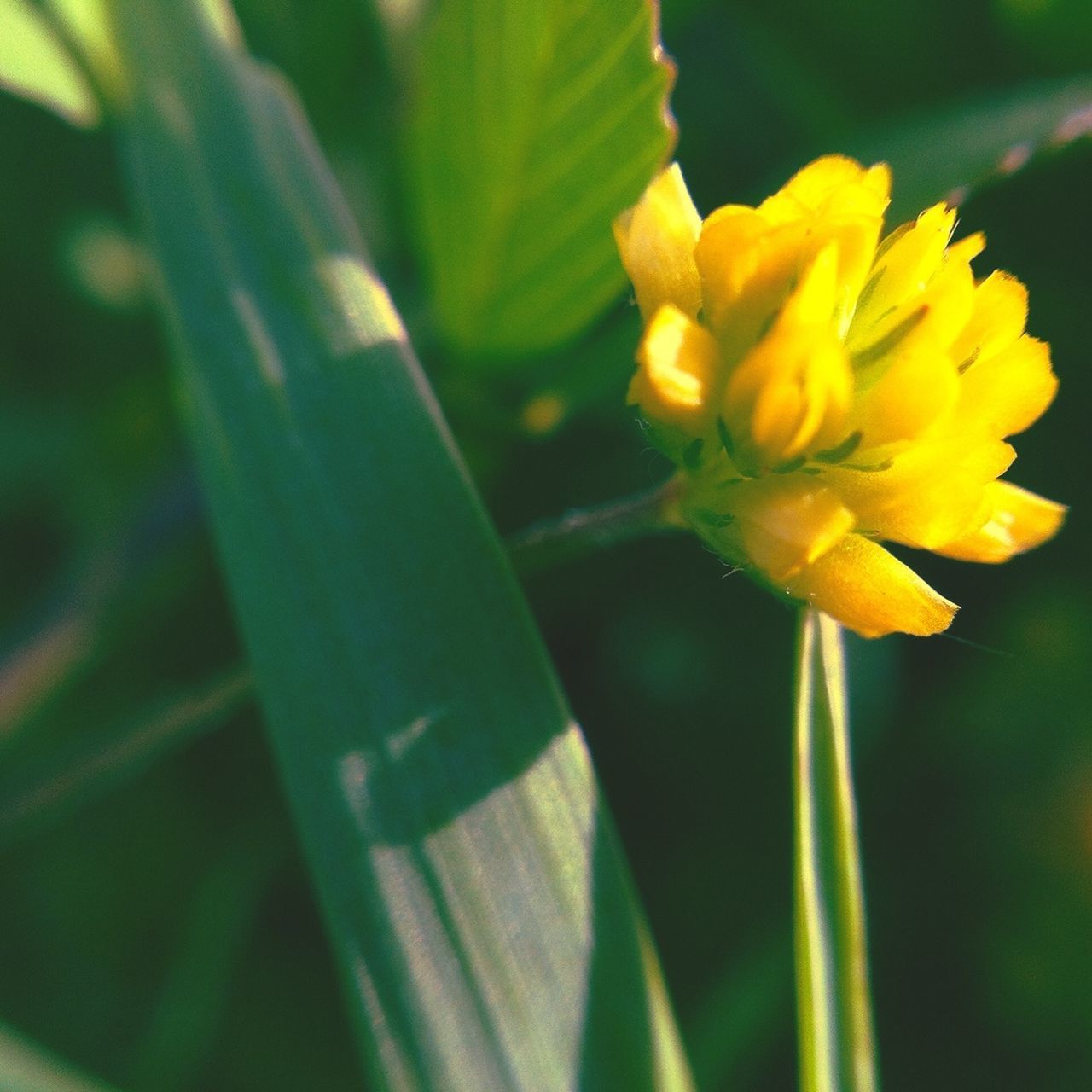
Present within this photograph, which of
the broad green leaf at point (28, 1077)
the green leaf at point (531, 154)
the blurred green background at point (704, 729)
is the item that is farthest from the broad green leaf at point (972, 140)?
the broad green leaf at point (28, 1077)

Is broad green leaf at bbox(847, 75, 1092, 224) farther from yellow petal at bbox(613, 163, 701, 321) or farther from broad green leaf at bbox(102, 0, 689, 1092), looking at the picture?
broad green leaf at bbox(102, 0, 689, 1092)

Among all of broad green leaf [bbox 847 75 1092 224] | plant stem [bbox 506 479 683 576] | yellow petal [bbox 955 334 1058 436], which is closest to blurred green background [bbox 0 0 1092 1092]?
broad green leaf [bbox 847 75 1092 224]

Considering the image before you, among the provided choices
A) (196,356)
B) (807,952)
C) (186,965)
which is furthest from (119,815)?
(807,952)

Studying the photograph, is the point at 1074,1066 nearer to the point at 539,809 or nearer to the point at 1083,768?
the point at 1083,768

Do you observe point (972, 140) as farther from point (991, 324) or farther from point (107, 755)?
point (107, 755)

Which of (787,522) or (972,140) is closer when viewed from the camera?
(787,522)

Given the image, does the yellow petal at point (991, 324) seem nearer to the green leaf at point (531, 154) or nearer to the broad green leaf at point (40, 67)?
the green leaf at point (531, 154)

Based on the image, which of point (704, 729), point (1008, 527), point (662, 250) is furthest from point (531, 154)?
point (704, 729)
